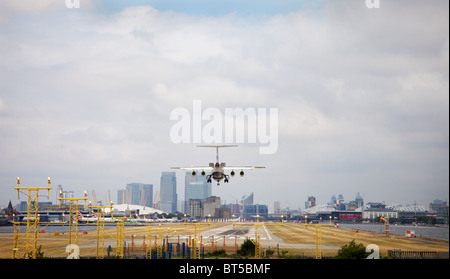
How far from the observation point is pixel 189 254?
7175 centimetres
